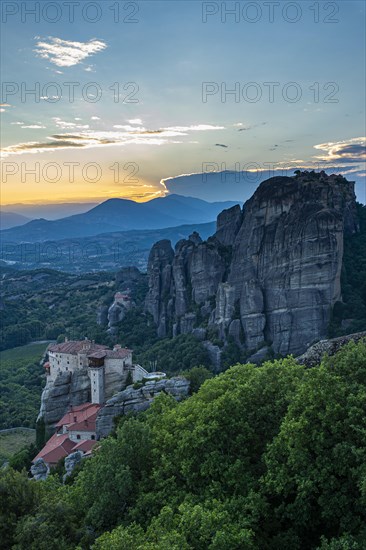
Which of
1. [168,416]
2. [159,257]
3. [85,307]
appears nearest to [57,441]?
[168,416]

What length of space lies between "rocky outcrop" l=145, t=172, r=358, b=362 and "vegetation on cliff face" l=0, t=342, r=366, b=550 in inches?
1867

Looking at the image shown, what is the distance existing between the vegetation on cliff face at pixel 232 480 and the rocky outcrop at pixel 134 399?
A: 60.7 ft

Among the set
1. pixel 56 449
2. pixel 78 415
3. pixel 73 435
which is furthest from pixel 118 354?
pixel 56 449

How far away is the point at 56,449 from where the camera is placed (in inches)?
1567

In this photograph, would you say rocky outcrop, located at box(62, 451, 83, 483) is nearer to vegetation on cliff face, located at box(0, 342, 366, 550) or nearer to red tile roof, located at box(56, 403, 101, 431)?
red tile roof, located at box(56, 403, 101, 431)

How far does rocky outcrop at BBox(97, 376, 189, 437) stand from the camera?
123 feet

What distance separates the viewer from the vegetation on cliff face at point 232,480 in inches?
506

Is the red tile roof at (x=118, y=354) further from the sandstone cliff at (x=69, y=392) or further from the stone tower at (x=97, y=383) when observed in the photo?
the sandstone cliff at (x=69, y=392)

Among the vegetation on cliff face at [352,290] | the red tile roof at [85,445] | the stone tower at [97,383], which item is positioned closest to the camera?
the red tile roof at [85,445]

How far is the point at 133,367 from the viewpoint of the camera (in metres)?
47.1

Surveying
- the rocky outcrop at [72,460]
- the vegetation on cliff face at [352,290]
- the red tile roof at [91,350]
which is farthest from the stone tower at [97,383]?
the vegetation on cliff face at [352,290]

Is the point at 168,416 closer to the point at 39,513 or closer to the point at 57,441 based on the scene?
the point at 39,513

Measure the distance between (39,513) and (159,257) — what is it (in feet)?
290

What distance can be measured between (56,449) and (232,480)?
94.6ft
